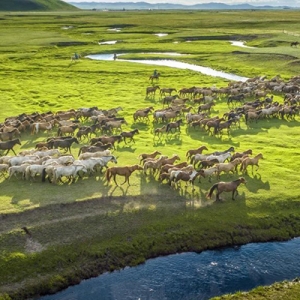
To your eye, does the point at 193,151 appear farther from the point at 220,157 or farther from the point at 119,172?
the point at 119,172

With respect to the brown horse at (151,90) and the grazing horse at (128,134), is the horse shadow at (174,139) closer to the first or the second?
the grazing horse at (128,134)

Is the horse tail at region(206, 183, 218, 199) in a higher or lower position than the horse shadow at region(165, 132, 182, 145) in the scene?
lower

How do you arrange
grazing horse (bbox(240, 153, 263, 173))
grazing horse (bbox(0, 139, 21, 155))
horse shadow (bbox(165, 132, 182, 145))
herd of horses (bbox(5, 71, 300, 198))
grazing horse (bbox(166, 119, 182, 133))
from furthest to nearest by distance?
grazing horse (bbox(166, 119, 182, 133)), horse shadow (bbox(165, 132, 182, 145)), grazing horse (bbox(0, 139, 21, 155)), grazing horse (bbox(240, 153, 263, 173)), herd of horses (bbox(5, 71, 300, 198))

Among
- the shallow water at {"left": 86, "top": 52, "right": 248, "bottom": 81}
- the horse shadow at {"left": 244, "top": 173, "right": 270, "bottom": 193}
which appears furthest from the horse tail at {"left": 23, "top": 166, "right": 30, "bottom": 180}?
the shallow water at {"left": 86, "top": 52, "right": 248, "bottom": 81}

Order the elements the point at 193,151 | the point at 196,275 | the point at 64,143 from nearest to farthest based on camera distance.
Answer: the point at 196,275 < the point at 193,151 < the point at 64,143

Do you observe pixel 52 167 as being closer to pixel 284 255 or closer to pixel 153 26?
pixel 284 255

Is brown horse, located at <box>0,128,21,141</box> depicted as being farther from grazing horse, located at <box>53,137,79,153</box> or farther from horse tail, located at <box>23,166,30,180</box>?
horse tail, located at <box>23,166,30,180</box>

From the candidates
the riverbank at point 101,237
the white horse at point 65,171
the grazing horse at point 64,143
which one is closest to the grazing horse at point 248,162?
the riverbank at point 101,237

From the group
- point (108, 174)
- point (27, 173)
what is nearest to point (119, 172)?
point (108, 174)

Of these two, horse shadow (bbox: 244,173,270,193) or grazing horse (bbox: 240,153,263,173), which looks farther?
grazing horse (bbox: 240,153,263,173)

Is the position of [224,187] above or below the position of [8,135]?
below
